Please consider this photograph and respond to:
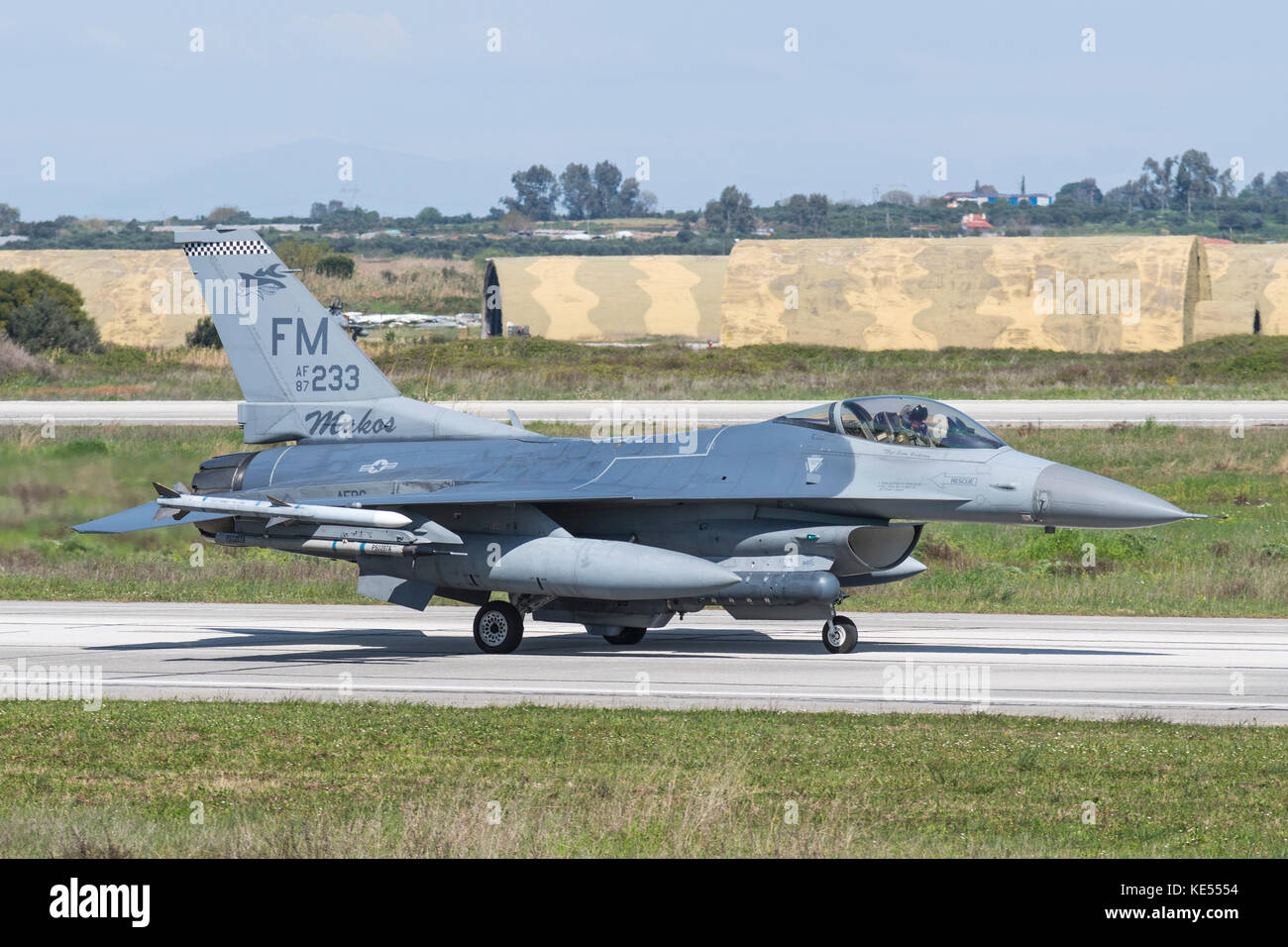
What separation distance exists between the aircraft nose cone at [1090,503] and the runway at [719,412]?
853 inches

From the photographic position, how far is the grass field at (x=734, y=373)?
152ft

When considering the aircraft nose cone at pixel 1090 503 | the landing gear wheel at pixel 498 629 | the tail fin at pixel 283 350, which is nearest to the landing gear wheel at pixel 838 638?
the aircraft nose cone at pixel 1090 503

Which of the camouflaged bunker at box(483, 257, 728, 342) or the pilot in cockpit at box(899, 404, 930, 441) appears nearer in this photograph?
the pilot in cockpit at box(899, 404, 930, 441)

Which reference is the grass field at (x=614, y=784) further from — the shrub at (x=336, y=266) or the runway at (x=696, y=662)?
the shrub at (x=336, y=266)

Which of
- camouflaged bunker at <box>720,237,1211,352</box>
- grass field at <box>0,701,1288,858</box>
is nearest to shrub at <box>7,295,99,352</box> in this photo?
camouflaged bunker at <box>720,237,1211,352</box>

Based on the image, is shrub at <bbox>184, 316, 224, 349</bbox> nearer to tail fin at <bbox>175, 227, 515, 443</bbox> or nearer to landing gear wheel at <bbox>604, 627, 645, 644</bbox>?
tail fin at <bbox>175, 227, 515, 443</bbox>

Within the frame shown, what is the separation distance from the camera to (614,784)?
1030 centimetres

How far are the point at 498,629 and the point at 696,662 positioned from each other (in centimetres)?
260

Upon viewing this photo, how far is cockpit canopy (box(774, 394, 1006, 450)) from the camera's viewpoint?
17.2 m

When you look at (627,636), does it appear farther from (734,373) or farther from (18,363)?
(18,363)

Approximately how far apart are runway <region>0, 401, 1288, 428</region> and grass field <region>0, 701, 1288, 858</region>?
25811 millimetres

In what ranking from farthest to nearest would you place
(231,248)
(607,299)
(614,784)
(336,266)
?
(336,266) < (607,299) < (231,248) < (614,784)

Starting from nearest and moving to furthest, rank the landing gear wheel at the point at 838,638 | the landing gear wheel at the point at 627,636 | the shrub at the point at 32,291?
the landing gear wheel at the point at 838,638, the landing gear wheel at the point at 627,636, the shrub at the point at 32,291

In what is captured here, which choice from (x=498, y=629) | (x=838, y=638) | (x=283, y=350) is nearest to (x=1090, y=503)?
(x=838, y=638)
